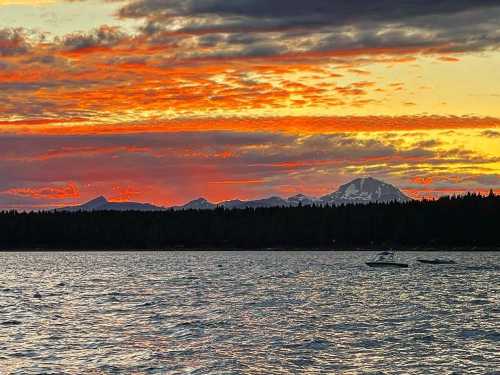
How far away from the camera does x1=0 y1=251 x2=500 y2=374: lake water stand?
47156 millimetres

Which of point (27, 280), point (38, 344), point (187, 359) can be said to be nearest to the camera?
point (187, 359)

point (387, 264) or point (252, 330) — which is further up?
point (252, 330)

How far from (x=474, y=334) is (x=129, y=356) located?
26712 millimetres

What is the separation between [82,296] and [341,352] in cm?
5298

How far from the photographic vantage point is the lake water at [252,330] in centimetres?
4716

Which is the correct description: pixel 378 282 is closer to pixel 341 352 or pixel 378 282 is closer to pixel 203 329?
pixel 203 329

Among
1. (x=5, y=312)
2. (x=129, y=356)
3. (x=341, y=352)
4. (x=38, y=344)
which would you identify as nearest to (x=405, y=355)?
(x=341, y=352)

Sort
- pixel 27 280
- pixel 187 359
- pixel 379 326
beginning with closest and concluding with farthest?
pixel 187 359 → pixel 379 326 → pixel 27 280

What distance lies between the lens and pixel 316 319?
69938 mm

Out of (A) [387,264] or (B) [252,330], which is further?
(A) [387,264]

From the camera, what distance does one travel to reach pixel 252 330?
62594 mm

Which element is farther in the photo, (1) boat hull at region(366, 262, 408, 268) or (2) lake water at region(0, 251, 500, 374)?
(1) boat hull at region(366, 262, 408, 268)

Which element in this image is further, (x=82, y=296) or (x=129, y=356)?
(x=82, y=296)

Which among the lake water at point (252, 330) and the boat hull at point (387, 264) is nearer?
the lake water at point (252, 330)
